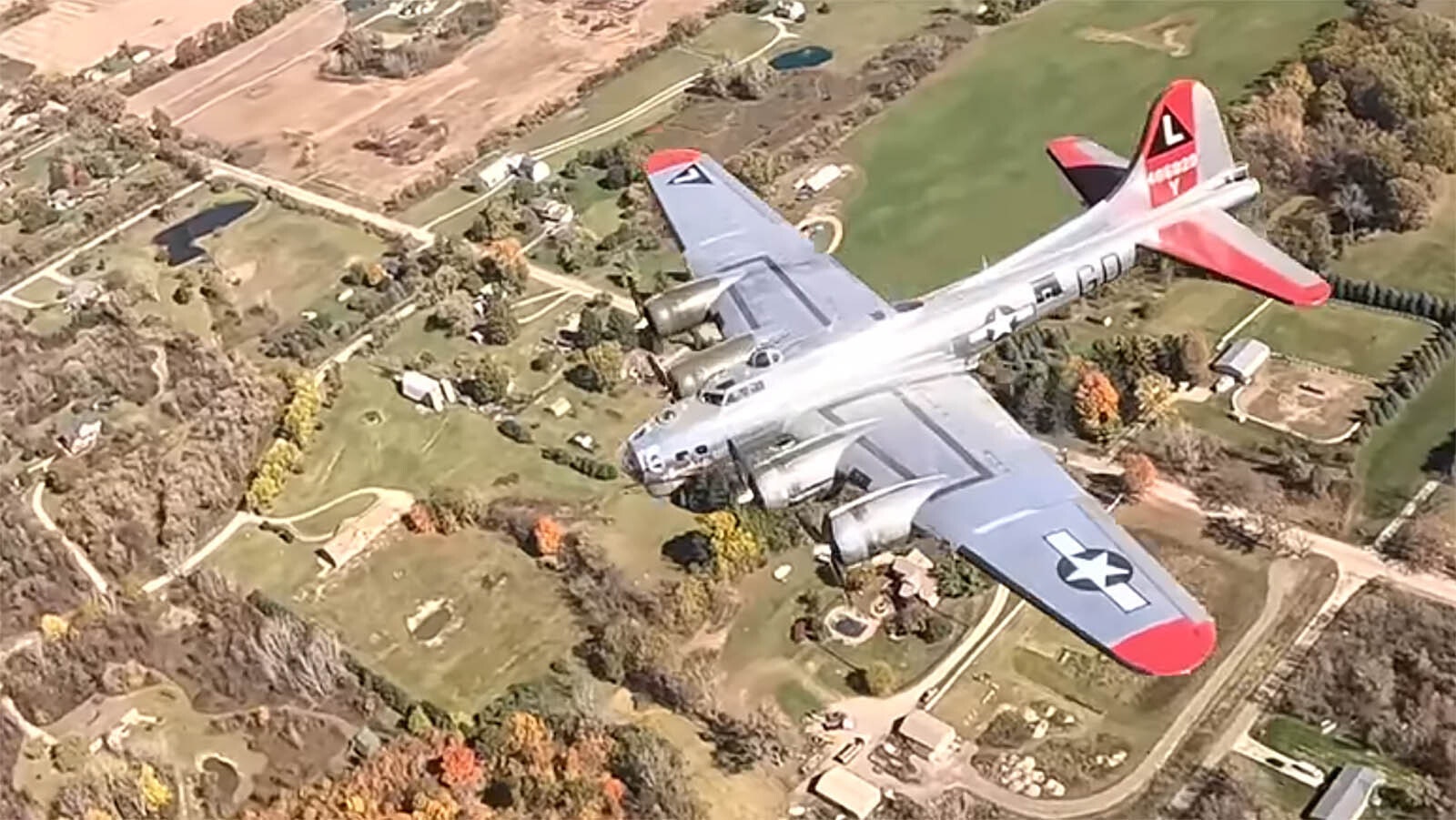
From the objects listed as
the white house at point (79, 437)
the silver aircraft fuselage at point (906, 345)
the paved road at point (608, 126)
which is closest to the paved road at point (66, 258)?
the white house at point (79, 437)

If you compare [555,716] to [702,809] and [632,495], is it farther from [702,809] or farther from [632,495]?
[632,495]

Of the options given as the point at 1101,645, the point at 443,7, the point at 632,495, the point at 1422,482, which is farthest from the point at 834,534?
the point at 443,7

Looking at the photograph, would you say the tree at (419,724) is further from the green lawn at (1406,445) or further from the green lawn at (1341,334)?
the green lawn at (1341,334)

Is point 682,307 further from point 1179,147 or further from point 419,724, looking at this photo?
point 1179,147

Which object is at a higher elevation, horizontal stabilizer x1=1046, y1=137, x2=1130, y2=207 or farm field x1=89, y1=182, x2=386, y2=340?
horizontal stabilizer x1=1046, y1=137, x2=1130, y2=207

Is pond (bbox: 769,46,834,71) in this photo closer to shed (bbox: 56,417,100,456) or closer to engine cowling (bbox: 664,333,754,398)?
shed (bbox: 56,417,100,456)

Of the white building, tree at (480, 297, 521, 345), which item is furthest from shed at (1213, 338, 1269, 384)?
tree at (480, 297, 521, 345)
